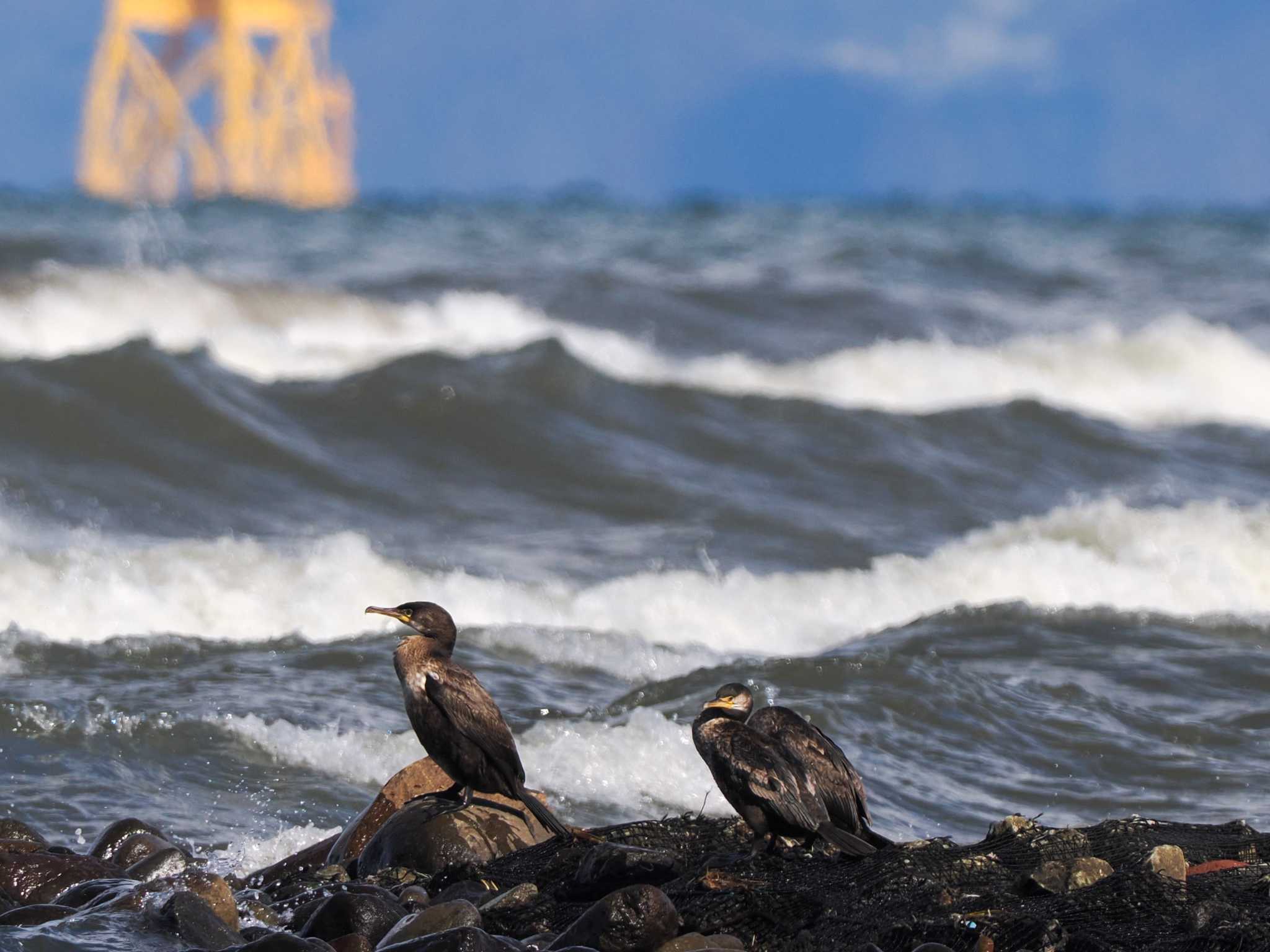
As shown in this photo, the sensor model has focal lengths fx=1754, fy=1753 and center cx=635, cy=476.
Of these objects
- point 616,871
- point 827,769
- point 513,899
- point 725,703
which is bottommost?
point 513,899

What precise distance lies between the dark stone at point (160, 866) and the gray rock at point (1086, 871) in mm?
2779

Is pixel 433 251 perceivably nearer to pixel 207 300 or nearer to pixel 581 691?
pixel 207 300

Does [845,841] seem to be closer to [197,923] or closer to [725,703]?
[725,703]

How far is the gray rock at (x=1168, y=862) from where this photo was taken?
5250 mm

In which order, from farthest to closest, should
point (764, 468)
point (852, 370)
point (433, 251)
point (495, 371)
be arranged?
point (433, 251)
point (852, 370)
point (495, 371)
point (764, 468)

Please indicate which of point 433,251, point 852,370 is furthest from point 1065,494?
point 433,251

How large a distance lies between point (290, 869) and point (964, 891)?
7.77 feet

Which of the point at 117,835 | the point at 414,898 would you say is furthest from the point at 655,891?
the point at 117,835

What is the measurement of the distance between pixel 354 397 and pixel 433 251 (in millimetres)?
15624

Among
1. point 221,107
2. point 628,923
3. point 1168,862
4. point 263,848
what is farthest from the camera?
point 221,107

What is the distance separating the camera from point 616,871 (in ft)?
17.7

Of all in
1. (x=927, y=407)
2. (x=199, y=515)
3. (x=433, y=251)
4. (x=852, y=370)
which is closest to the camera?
(x=199, y=515)

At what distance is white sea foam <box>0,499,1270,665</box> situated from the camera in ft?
34.3

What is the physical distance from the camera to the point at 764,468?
16625 mm
